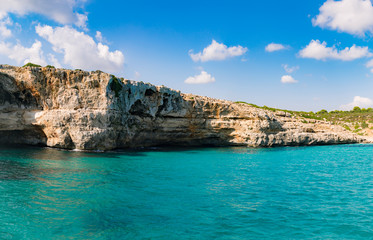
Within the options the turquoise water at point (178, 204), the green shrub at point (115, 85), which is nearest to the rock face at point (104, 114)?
the green shrub at point (115, 85)

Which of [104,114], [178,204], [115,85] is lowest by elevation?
[178,204]

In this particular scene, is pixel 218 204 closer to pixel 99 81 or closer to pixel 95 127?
pixel 95 127

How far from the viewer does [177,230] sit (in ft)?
33.6

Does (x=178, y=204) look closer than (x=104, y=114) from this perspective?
Yes

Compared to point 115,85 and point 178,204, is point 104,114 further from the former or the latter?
point 178,204

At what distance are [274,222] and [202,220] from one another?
10.8 ft

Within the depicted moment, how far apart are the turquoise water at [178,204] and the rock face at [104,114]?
10899 millimetres

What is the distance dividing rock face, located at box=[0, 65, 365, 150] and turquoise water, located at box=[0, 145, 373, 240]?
10899 mm

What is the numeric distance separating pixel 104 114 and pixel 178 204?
22.9m

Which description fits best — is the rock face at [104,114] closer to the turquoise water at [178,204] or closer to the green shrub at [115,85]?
the green shrub at [115,85]

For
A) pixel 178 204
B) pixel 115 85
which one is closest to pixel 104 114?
pixel 115 85

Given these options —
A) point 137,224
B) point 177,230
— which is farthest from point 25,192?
point 177,230

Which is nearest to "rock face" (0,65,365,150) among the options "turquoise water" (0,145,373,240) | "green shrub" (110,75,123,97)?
"green shrub" (110,75,123,97)

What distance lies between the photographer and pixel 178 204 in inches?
519
